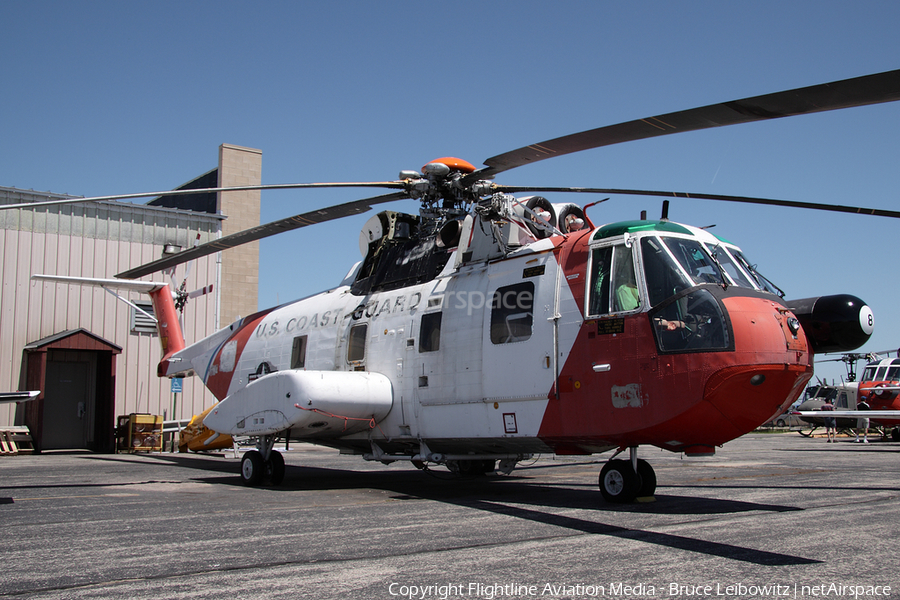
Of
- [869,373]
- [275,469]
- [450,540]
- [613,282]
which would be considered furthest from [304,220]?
[869,373]

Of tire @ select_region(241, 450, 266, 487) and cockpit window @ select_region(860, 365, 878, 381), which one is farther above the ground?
cockpit window @ select_region(860, 365, 878, 381)

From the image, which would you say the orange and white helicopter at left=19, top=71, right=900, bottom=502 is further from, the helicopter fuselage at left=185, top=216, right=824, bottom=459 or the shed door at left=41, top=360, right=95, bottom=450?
the shed door at left=41, top=360, right=95, bottom=450

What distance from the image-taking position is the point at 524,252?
1015cm

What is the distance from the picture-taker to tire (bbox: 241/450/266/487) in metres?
12.3

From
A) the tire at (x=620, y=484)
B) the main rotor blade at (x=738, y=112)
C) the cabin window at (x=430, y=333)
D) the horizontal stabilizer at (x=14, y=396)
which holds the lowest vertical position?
the tire at (x=620, y=484)

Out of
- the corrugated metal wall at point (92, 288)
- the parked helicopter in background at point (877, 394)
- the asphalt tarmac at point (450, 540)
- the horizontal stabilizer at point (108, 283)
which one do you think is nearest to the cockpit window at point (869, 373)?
the parked helicopter in background at point (877, 394)

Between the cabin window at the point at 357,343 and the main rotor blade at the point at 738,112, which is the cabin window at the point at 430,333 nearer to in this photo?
the cabin window at the point at 357,343

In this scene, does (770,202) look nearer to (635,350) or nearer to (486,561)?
(635,350)

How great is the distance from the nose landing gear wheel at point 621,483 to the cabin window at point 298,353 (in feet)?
21.1

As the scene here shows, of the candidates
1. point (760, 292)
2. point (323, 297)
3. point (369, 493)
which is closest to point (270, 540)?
point (369, 493)

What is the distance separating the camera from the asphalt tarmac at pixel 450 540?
188 inches

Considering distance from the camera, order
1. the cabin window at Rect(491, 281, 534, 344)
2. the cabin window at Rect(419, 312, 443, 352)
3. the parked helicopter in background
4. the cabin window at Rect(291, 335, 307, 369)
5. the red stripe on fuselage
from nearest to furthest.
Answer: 1. the cabin window at Rect(491, 281, 534, 344)
2. the cabin window at Rect(419, 312, 443, 352)
3. the cabin window at Rect(291, 335, 307, 369)
4. the red stripe on fuselage
5. the parked helicopter in background

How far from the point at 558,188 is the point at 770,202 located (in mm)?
2764

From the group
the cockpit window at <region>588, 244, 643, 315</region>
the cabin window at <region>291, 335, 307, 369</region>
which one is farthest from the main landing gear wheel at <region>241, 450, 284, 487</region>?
the cockpit window at <region>588, 244, 643, 315</region>
